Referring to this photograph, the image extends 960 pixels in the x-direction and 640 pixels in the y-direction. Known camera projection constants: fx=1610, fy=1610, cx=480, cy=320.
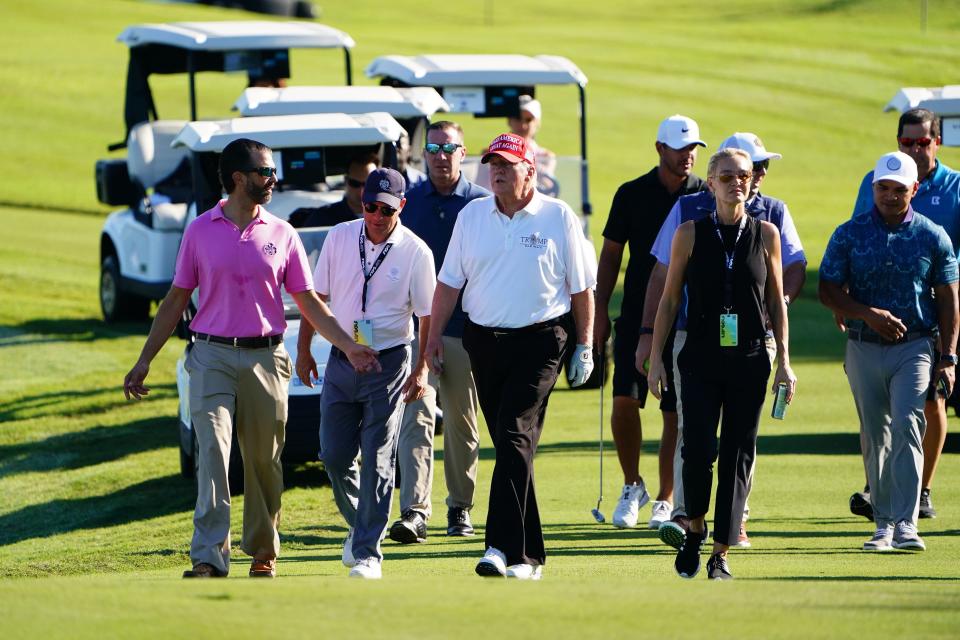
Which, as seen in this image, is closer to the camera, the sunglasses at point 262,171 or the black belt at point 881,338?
the sunglasses at point 262,171

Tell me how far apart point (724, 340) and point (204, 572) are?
253cm

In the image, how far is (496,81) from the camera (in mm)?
13938

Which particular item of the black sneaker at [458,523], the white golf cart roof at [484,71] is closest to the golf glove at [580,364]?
the black sneaker at [458,523]

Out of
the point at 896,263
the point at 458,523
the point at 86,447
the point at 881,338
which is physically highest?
the point at 896,263

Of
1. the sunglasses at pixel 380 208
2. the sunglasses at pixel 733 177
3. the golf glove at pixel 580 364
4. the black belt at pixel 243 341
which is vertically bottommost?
the golf glove at pixel 580 364

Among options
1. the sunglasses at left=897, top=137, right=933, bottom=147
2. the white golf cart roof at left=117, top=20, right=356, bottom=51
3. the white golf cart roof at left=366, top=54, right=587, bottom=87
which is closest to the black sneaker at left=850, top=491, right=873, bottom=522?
the sunglasses at left=897, top=137, right=933, bottom=147

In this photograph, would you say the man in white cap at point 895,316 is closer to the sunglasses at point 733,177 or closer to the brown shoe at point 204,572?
the sunglasses at point 733,177

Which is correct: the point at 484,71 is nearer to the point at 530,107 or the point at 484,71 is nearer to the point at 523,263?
the point at 530,107

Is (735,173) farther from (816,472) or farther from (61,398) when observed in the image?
(61,398)

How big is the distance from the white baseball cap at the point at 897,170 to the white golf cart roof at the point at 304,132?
3284 mm

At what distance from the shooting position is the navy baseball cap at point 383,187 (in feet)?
24.7

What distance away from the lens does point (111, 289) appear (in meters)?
17.4

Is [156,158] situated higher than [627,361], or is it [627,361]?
[627,361]

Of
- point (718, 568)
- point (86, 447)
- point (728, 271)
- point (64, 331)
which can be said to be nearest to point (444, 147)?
point (728, 271)
